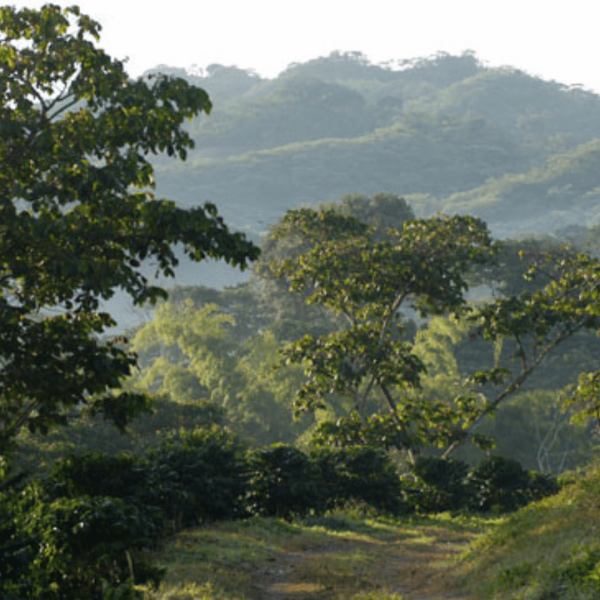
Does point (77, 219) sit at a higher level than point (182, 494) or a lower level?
higher

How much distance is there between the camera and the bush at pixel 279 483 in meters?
17.8

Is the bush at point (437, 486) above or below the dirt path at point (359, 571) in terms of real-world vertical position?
below

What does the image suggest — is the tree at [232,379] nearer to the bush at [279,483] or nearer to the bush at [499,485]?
the bush at [499,485]

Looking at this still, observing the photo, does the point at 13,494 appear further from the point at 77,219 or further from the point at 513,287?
the point at 513,287

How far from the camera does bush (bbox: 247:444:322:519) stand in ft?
58.2

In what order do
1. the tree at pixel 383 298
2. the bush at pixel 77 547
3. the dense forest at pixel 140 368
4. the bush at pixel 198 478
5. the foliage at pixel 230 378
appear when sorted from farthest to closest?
the foliage at pixel 230 378, the tree at pixel 383 298, the bush at pixel 198 478, the dense forest at pixel 140 368, the bush at pixel 77 547

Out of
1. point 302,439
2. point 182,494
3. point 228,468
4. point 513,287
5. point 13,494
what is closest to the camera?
point 13,494

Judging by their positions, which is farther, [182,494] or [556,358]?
[556,358]

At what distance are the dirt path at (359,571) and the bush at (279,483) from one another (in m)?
2.16

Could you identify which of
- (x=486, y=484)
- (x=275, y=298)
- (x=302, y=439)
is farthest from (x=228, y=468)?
(x=275, y=298)

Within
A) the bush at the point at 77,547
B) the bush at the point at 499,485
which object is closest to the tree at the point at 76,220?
the bush at the point at 77,547

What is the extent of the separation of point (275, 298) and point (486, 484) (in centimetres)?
4917

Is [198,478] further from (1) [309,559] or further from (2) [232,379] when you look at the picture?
(2) [232,379]

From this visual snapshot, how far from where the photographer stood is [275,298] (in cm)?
7112
